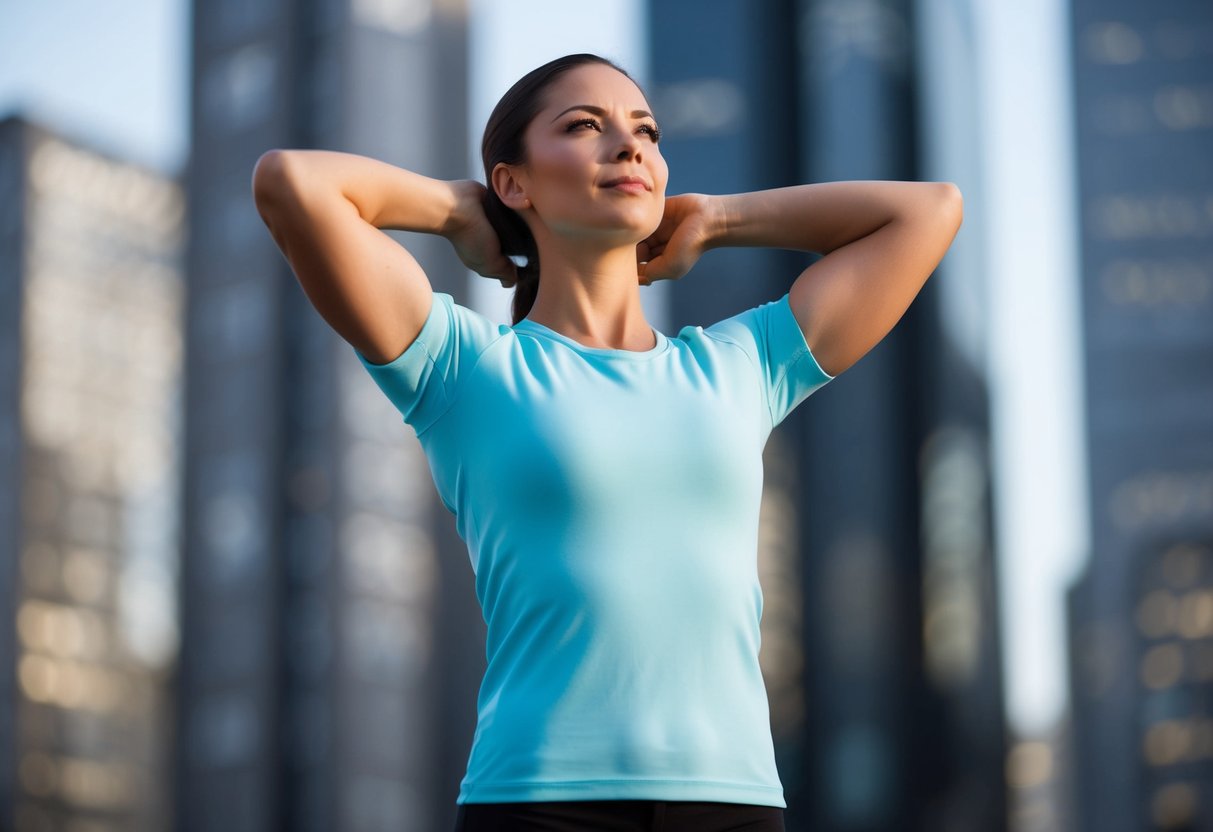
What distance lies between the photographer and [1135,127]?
301 ft

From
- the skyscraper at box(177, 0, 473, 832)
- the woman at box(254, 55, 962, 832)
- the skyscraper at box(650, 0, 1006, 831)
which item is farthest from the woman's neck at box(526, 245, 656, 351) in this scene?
the skyscraper at box(650, 0, 1006, 831)

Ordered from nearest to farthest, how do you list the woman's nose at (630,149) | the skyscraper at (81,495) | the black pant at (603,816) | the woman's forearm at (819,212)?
the black pant at (603,816) → the woman's nose at (630,149) → the woman's forearm at (819,212) → the skyscraper at (81,495)

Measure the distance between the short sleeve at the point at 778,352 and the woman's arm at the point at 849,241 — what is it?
24 mm

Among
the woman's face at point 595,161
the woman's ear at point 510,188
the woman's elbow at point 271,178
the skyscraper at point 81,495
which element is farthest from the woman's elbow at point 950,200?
the skyscraper at point 81,495

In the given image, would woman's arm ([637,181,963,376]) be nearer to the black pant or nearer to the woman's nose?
the woman's nose

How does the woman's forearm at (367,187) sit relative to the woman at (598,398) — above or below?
above

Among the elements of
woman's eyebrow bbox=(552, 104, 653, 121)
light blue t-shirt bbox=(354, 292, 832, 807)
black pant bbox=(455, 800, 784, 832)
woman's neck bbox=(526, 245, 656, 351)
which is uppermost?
woman's eyebrow bbox=(552, 104, 653, 121)

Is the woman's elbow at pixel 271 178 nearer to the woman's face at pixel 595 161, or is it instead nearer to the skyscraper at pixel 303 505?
the woman's face at pixel 595 161

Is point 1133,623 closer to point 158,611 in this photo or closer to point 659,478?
point 158,611

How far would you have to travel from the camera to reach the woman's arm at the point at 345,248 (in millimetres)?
2863

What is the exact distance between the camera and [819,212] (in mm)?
3320

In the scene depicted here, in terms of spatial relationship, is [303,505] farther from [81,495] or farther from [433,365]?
[433,365]

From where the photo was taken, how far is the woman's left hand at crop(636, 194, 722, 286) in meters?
3.34

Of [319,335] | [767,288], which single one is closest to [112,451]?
[319,335]
